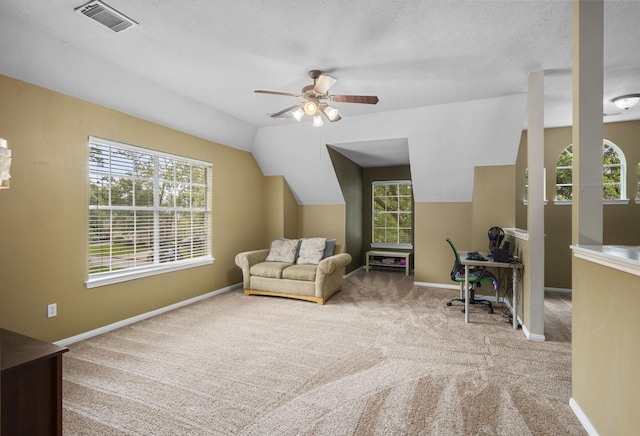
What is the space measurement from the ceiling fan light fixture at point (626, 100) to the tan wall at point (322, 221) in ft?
13.9

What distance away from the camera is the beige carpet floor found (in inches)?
77.7

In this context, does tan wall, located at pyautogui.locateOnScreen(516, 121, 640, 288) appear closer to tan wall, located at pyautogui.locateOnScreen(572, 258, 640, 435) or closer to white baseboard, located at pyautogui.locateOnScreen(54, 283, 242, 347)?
tan wall, located at pyautogui.locateOnScreen(572, 258, 640, 435)

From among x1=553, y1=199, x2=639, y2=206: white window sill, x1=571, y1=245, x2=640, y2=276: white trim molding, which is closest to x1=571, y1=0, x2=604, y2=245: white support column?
x1=571, y1=245, x2=640, y2=276: white trim molding

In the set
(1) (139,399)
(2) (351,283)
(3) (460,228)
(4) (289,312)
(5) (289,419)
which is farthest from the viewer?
(2) (351,283)

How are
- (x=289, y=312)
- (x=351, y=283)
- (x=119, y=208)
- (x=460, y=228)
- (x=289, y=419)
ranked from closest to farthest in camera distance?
(x=289, y=419)
(x=119, y=208)
(x=289, y=312)
(x=460, y=228)
(x=351, y=283)

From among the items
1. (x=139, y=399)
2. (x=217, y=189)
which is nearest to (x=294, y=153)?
(x=217, y=189)

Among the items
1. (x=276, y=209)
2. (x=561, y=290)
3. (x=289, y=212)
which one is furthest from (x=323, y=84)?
(x=561, y=290)

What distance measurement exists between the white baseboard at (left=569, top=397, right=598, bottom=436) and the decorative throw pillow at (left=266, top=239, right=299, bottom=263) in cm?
382

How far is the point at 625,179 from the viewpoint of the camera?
4.97 m

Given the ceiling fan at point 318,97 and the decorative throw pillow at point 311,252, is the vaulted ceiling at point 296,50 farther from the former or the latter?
the decorative throw pillow at point 311,252

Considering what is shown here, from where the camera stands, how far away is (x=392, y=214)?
24.7ft

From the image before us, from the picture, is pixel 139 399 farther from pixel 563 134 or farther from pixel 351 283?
pixel 563 134

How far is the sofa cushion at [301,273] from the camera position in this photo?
4688 mm

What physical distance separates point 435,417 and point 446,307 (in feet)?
8.53
